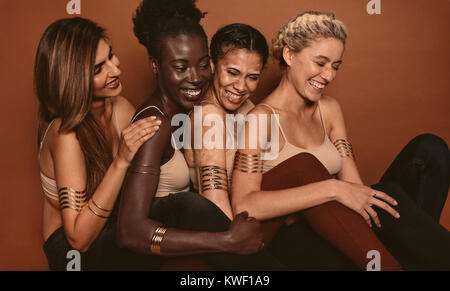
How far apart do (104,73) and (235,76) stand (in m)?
0.53

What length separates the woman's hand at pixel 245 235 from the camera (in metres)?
1.71

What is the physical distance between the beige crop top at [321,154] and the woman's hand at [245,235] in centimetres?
32

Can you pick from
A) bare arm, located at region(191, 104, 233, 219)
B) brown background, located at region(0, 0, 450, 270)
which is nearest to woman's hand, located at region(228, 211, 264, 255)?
bare arm, located at region(191, 104, 233, 219)

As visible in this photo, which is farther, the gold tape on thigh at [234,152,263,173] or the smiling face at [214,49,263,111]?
the smiling face at [214,49,263,111]

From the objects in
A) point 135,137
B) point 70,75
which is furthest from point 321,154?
point 70,75

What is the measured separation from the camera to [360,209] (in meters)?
1.81

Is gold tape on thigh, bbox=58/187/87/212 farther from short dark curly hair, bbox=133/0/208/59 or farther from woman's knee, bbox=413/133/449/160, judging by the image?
woman's knee, bbox=413/133/449/160

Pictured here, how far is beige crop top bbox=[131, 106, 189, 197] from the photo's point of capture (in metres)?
1.92

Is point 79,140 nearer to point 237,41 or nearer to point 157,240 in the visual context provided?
point 157,240

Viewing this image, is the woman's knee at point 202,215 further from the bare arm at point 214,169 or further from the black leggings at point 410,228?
the black leggings at point 410,228

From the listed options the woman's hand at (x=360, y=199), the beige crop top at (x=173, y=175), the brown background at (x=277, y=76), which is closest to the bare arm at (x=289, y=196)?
the woman's hand at (x=360, y=199)

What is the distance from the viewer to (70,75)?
1781mm

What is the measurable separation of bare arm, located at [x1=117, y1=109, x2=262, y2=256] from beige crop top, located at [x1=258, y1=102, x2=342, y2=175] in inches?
13.2

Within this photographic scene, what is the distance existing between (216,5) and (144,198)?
1.37 metres
